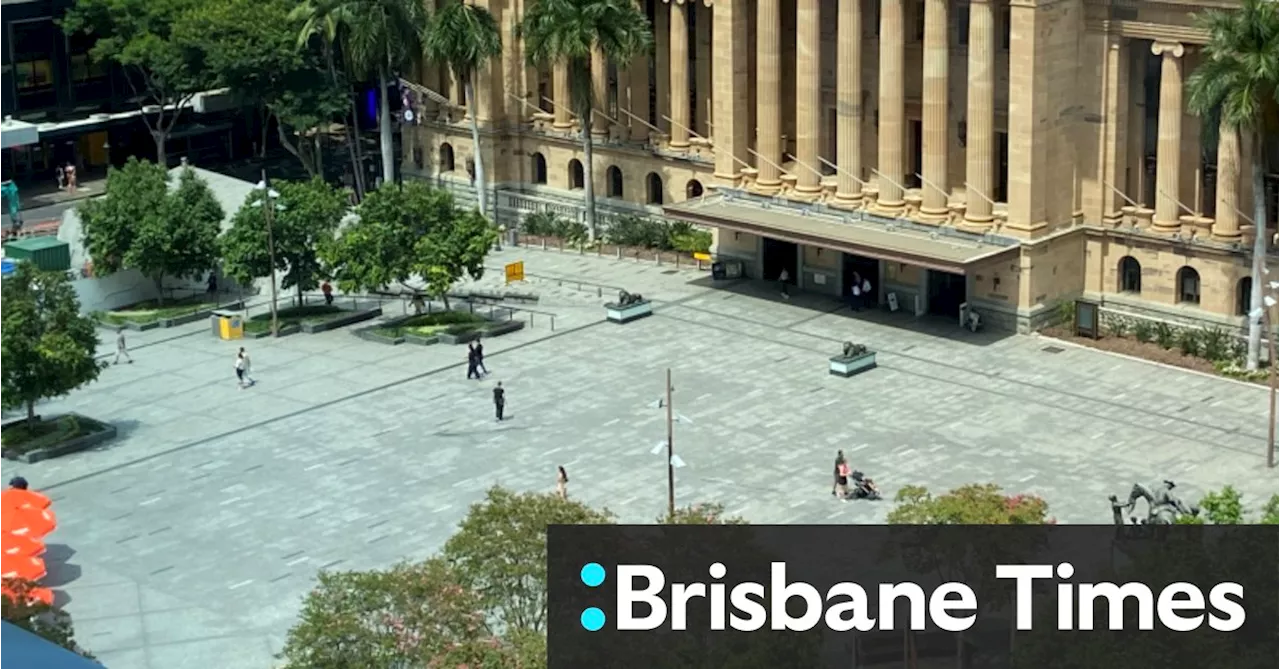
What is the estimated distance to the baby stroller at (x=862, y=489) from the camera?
278 feet

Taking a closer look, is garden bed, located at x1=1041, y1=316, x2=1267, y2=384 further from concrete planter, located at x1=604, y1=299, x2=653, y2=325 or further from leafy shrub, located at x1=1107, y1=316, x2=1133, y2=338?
concrete planter, located at x1=604, y1=299, x2=653, y2=325

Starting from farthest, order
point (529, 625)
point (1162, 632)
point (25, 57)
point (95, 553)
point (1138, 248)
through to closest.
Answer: point (25, 57) → point (1138, 248) → point (95, 553) → point (529, 625) → point (1162, 632)

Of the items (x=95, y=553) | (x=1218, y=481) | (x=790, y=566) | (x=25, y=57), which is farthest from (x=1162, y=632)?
(x=25, y=57)

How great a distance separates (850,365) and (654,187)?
28.4 meters

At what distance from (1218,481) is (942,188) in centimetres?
2374

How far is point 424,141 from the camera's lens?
5300 inches

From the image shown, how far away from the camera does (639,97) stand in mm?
125188

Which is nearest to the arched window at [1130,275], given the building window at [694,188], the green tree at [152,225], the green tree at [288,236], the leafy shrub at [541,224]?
the building window at [694,188]

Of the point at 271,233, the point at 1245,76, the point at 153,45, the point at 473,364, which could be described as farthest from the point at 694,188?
the point at 1245,76

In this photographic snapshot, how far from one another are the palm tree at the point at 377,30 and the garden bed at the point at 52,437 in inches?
1304

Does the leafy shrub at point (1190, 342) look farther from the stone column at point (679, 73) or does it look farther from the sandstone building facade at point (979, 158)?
the stone column at point (679, 73)

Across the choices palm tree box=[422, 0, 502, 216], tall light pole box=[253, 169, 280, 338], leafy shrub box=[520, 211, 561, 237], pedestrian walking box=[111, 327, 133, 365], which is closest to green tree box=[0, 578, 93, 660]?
pedestrian walking box=[111, 327, 133, 365]

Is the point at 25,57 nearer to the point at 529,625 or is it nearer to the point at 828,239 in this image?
the point at 828,239

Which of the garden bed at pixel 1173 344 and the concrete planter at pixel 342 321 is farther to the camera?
the concrete planter at pixel 342 321
